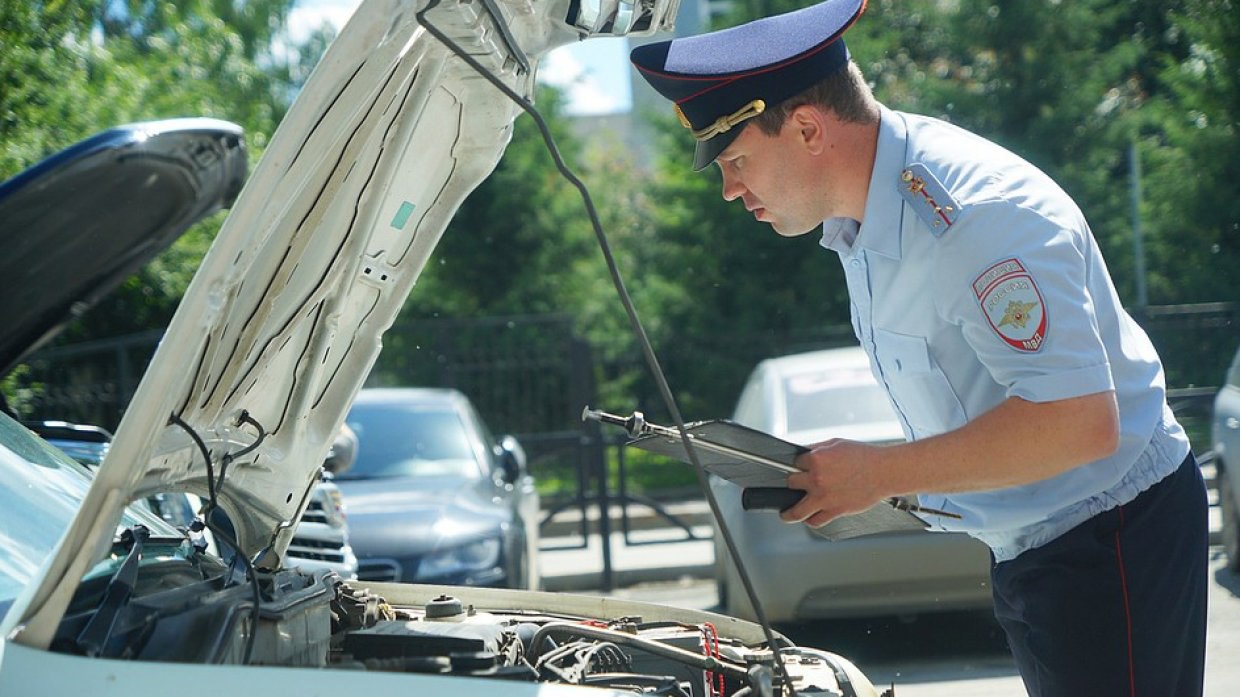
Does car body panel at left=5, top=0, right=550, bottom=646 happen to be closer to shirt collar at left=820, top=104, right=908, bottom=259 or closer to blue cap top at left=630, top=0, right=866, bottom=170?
blue cap top at left=630, top=0, right=866, bottom=170

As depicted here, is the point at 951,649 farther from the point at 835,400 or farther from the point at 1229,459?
the point at 1229,459

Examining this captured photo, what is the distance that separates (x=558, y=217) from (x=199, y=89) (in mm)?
5680

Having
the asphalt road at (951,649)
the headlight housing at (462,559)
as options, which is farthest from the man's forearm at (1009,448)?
the headlight housing at (462,559)

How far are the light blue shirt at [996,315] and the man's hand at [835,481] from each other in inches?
11.5

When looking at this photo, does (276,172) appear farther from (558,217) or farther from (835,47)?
(558,217)

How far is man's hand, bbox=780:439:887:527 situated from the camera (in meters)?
2.38

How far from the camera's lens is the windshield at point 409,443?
28.3 feet

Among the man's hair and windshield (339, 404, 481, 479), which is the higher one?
windshield (339, 404, 481, 479)

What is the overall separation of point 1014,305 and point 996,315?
0.04 m

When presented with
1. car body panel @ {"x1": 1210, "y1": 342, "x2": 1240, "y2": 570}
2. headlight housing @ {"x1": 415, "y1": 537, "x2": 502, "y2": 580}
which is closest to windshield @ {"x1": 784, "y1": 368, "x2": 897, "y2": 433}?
headlight housing @ {"x1": 415, "y1": 537, "x2": 502, "y2": 580}

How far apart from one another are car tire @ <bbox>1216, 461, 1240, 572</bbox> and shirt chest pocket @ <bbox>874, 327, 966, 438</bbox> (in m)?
6.16

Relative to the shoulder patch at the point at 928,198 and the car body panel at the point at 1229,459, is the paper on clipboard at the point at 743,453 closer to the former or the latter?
the shoulder patch at the point at 928,198

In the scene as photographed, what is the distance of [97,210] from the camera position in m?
4.61

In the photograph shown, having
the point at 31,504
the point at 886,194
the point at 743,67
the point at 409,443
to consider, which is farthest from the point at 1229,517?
the point at 31,504
